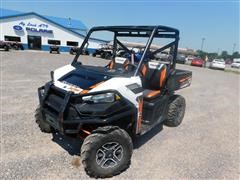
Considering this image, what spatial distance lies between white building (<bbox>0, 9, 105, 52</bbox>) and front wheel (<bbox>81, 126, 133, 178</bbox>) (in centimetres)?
2995

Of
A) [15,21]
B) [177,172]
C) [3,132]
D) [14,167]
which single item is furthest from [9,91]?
[15,21]

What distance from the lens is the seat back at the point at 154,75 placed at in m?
4.76

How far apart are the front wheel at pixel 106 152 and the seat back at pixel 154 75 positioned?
1.74 metres

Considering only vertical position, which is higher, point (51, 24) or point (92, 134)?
point (51, 24)

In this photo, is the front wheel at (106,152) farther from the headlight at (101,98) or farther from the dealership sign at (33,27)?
the dealership sign at (33,27)

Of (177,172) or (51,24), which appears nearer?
(177,172)

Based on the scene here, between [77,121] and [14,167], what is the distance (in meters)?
1.16

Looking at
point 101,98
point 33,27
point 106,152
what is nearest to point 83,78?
point 101,98

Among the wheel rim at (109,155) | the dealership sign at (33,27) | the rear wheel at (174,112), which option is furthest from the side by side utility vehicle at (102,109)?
the dealership sign at (33,27)

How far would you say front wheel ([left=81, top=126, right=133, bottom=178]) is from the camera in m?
3.13

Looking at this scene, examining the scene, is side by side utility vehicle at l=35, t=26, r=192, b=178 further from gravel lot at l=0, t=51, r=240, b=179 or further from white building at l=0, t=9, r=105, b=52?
white building at l=0, t=9, r=105, b=52

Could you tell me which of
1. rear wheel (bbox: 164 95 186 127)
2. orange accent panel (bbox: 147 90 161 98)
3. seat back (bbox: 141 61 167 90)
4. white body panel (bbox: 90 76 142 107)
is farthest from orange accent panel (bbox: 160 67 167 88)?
white body panel (bbox: 90 76 142 107)

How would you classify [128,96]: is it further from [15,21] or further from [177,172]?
[15,21]

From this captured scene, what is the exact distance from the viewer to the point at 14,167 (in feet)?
11.0
